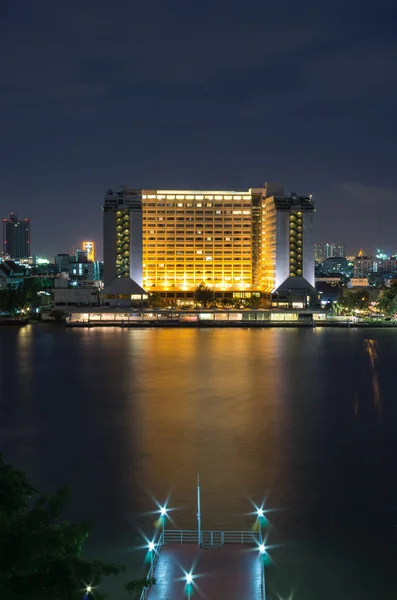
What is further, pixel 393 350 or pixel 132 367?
pixel 393 350

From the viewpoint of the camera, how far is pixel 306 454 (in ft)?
26.3

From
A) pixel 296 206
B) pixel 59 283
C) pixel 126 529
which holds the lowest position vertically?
pixel 126 529

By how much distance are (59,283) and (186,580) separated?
90.8ft

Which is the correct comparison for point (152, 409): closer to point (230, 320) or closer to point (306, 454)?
point (306, 454)

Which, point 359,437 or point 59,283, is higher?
point 59,283

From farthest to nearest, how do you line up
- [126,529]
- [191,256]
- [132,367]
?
[191,256], [132,367], [126,529]

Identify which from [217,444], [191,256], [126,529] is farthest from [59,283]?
[126,529]

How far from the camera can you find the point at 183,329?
25875 millimetres

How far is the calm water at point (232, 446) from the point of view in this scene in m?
5.35

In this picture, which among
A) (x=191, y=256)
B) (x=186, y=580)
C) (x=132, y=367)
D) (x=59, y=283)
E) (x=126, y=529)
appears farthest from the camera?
(x=191, y=256)

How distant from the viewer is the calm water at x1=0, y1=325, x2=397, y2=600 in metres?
5.35

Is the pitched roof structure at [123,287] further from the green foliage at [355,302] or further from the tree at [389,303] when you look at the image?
the tree at [389,303]

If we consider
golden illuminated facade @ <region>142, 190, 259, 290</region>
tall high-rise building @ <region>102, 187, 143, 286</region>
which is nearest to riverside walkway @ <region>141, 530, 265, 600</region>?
tall high-rise building @ <region>102, 187, 143, 286</region>

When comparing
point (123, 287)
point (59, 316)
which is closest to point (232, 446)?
point (59, 316)
